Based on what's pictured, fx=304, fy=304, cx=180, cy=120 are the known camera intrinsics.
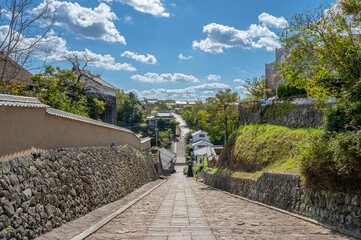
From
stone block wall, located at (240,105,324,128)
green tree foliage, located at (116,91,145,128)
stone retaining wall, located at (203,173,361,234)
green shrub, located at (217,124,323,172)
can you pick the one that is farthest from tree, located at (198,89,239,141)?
green tree foliage, located at (116,91,145,128)

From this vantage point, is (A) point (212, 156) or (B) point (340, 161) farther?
(A) point (212, 156)

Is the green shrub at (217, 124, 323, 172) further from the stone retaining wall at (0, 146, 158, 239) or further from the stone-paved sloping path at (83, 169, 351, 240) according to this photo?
the stone retaining wall at (0, 146, 158, 239)

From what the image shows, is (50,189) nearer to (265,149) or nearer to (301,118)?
(265,149)

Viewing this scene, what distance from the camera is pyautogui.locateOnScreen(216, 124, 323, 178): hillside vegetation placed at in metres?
12.3

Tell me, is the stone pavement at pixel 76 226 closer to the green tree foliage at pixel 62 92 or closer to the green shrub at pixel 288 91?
the green tree foliage at pixel 62 92

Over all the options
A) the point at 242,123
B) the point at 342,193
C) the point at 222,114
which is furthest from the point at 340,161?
the point at 222,114

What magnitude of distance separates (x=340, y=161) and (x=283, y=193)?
347 centimetres

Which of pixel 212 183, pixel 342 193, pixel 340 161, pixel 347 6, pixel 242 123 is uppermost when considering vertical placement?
pixel 347 6

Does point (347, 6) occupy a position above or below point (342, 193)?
above

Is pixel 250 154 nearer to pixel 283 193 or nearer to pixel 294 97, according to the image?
pixel 294 97

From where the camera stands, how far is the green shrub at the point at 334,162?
6395 millimetres

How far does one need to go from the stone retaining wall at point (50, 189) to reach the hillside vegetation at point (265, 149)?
658 centimetres

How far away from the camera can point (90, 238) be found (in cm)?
608

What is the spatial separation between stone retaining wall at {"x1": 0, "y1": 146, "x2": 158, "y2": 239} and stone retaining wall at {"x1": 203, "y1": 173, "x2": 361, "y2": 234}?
5.78 meters
